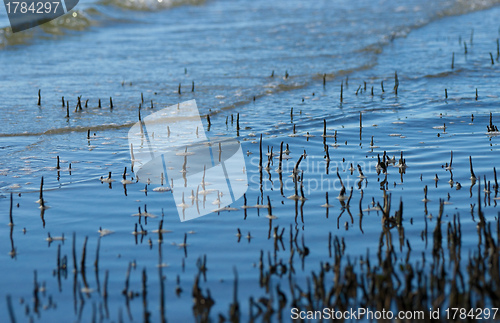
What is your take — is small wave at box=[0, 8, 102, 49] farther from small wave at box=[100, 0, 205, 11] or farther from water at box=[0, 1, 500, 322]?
small wave at box=[100, 0, 205, 11]

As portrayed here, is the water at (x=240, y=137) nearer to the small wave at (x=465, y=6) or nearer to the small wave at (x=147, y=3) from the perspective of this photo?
the small wave at (x=465, y=6)

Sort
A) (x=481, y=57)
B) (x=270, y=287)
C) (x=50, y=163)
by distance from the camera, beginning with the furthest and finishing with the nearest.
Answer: (x=481, y=57) < (x=50, y=163) < (x=270, y=287)

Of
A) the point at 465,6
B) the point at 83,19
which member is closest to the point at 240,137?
the point at 83,19

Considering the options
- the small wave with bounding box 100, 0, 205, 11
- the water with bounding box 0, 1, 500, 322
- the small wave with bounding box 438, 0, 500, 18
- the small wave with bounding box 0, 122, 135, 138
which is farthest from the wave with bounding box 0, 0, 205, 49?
the small wave with bounding box 438, 0, 500, 18

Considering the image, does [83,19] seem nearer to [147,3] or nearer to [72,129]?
[147,3]

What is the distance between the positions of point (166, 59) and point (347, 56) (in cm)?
425

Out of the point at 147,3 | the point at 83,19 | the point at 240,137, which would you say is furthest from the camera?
the point at 147,3

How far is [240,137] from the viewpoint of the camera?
8.55 m

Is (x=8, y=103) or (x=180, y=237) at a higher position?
(x=8, y=103)

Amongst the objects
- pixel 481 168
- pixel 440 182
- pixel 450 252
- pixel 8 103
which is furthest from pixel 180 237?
pixel 8 103

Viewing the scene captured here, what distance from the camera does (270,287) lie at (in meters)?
4.16

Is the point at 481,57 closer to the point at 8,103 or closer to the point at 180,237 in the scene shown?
the point at 8,103

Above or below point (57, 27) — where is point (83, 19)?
above

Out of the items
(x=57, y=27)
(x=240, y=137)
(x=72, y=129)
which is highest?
(x=57, y=27)
